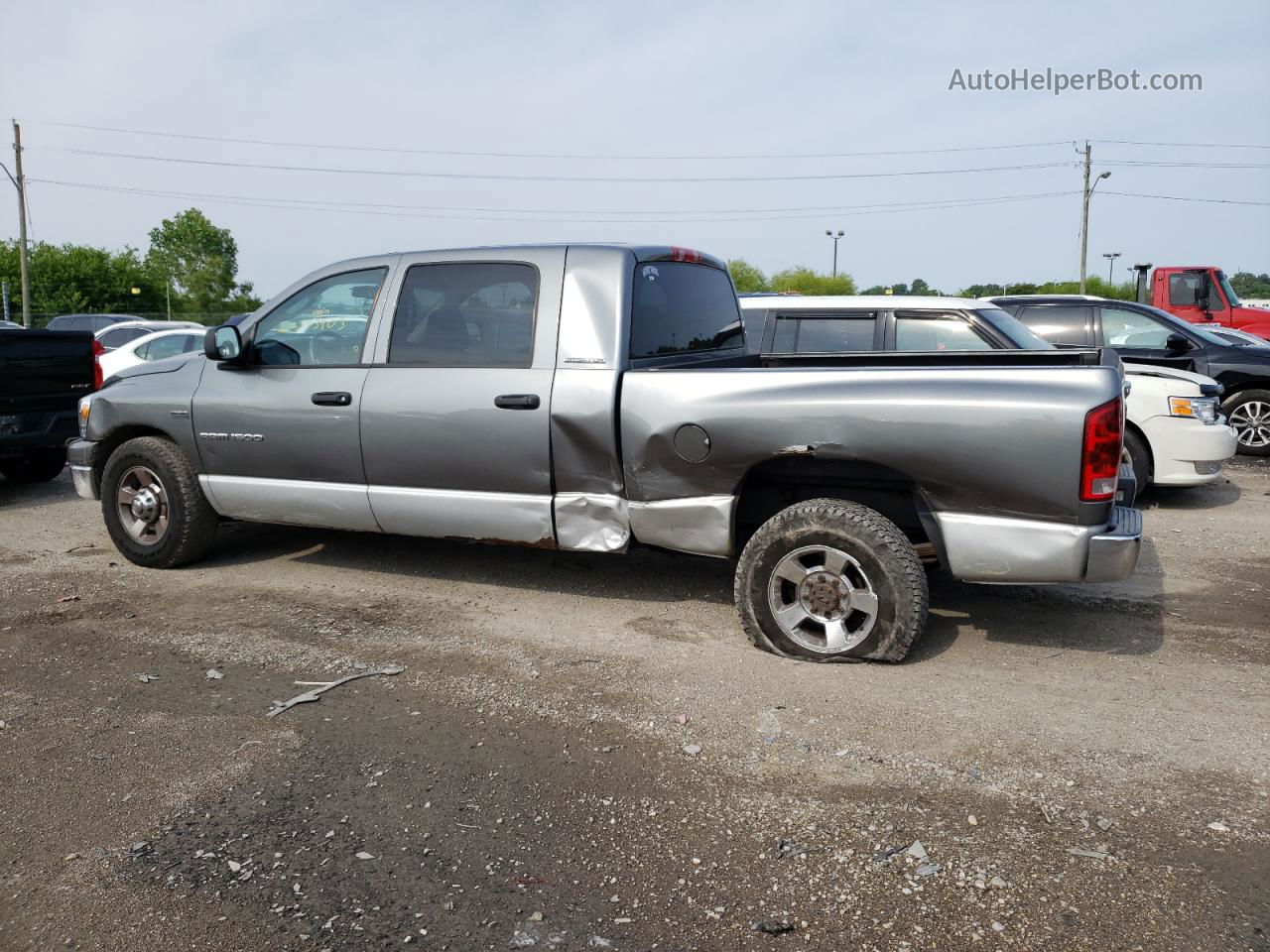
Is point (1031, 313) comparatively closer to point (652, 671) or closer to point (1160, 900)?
point (652, 671)

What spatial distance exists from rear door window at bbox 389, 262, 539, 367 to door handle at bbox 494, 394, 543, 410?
0.18 m

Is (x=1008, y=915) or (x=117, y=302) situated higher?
(x=117, y=302)

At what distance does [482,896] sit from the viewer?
2.84 m

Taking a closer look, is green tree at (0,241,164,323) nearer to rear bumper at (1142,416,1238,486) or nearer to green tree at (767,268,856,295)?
green tree at (767,268,856,295)

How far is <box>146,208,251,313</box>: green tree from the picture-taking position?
290 ft

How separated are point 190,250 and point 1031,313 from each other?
99.0 meters

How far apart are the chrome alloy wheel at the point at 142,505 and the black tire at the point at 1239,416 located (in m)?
10.4

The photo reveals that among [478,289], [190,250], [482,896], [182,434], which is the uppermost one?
[190,250]

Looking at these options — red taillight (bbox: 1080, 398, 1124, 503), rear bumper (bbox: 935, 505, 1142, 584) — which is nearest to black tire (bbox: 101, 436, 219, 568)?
rear bumper (bbox: 935, 505, 1142, 584)

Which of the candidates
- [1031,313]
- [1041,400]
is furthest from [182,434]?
[1031,313]

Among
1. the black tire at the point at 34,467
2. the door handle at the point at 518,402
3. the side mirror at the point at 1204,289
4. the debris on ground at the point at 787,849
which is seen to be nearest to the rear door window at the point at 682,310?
the door handle at the point at 518,402

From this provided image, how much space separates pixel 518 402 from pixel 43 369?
627 centimetres

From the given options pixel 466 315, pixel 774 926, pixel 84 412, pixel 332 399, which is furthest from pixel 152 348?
pixel 774 926

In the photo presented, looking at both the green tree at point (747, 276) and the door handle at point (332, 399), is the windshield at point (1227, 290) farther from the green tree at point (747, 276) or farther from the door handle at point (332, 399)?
the green tree at point (747, 276)
